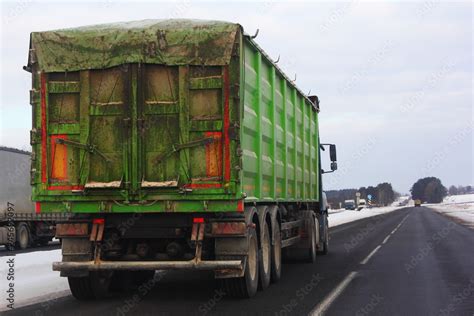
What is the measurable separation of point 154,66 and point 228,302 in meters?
3.58

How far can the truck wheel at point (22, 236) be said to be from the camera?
24.4 m

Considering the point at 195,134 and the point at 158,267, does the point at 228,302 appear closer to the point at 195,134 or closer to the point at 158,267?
the point at 158,267

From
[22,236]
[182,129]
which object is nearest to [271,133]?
[182,129]

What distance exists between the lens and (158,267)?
9266mm

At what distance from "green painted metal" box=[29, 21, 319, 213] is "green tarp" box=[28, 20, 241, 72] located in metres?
0.02

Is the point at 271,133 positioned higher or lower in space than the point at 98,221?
Answer: higher

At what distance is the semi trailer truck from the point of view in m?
23.7

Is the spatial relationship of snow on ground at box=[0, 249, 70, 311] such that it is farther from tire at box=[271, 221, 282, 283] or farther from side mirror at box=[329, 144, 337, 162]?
side mirror at box=[329, 144, 337, 162]

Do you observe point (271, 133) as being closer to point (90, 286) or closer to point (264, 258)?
point (264, 258)

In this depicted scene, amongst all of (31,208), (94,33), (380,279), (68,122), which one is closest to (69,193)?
(68,122)

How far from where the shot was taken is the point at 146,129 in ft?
31.0

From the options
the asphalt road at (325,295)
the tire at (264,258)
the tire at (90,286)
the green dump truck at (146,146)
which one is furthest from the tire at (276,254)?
the tire at (90,286)

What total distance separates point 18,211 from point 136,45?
56.4 feet

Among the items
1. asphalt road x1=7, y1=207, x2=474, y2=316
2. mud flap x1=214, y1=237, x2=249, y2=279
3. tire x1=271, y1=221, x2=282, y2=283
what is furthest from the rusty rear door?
tire x1=271, y1=221, x2=282, y2=283
